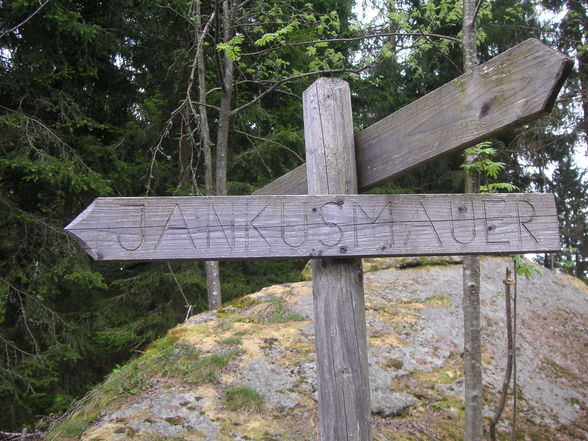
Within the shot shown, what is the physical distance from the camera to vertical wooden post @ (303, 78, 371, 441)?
2477mm

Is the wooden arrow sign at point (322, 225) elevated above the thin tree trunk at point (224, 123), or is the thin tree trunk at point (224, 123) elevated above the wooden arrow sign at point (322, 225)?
the thin tree trunk at point (224, 123)

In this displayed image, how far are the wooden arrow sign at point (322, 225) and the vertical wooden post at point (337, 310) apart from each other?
227 mm

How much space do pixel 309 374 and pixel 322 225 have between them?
3309 millimetres

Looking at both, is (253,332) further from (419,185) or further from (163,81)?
(419,185)

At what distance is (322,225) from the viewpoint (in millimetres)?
2338

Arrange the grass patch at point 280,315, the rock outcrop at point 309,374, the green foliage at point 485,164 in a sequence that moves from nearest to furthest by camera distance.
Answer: the green foliage at point 485,164 < the rock outcrop at point 309,374 < the grass patch at point 280,315

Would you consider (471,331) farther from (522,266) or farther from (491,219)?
(491,219)

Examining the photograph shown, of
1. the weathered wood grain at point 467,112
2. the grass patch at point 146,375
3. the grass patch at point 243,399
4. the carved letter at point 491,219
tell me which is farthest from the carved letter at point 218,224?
the grass patch at point 146,375

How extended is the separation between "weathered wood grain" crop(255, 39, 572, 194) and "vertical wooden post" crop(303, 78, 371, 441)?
131mm

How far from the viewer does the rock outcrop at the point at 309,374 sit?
14.8 feet

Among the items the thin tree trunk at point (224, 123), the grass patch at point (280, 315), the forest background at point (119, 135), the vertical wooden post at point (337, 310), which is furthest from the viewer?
the thin tree trunk at point (224, 123)

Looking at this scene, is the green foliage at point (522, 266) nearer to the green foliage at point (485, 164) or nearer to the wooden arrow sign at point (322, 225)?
the green foliage at point (485, 164)

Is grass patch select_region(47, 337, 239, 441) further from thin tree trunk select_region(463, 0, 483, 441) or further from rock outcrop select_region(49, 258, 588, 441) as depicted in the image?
thin tree trunk select_region(463, 0, 483, 441)

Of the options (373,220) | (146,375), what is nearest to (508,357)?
(373,220)
